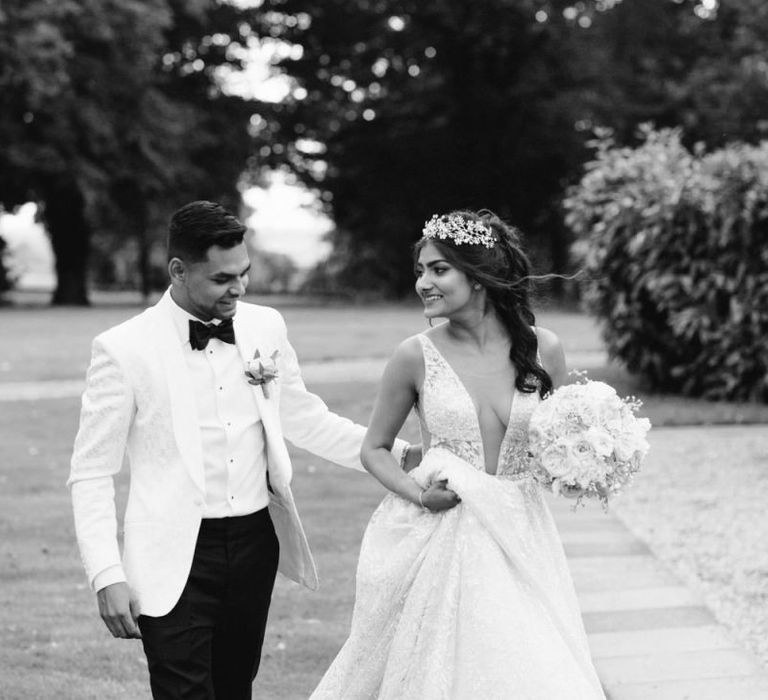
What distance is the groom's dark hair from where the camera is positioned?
3475 millimetres

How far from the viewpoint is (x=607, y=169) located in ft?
48.0

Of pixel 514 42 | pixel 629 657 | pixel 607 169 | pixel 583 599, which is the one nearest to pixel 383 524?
pixel 629 657

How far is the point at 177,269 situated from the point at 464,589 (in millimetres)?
1299

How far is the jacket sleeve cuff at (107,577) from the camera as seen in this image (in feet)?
10.9

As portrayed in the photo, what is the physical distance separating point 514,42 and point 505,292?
39398mm

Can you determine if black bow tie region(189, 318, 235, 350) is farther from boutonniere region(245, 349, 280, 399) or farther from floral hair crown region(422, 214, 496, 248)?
floral hair crown region(422, 214, 496, 248)

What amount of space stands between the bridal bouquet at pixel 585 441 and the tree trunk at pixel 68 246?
3830 centimetres

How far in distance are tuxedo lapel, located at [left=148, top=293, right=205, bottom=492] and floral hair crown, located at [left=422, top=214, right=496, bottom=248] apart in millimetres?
877

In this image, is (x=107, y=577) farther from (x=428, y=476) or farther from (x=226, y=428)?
(x=428, y=476)

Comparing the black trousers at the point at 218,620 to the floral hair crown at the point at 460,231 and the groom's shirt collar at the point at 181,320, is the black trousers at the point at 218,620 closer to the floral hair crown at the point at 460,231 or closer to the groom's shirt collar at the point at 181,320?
the groom's shirt collar at the point at 181,320

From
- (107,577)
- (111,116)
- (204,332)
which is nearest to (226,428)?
(204,332)

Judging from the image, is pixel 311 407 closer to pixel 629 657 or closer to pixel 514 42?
pixel 629 657

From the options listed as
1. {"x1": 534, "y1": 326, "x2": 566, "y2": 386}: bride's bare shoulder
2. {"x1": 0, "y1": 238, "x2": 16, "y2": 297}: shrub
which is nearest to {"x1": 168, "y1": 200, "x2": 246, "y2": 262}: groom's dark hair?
{"x1": 534, "y1": 326, "x2": 566, "y2": 386}: bride's bare shoulder

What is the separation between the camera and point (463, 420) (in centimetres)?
371
